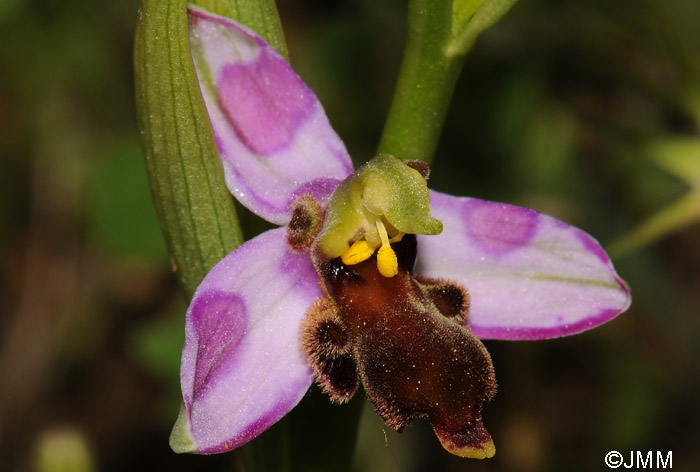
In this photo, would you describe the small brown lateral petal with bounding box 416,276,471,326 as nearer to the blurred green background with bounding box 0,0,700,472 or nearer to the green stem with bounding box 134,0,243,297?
the green stem with bounding box 134,0,243,297

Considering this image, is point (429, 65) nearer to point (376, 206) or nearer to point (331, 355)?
point (376, 206)

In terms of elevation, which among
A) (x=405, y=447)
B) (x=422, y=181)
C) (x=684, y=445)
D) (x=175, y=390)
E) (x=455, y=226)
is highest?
(x=422, y=181)

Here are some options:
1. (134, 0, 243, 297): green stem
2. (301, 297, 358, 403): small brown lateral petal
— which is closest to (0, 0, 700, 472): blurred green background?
(134, 0, 243, 297): green stem

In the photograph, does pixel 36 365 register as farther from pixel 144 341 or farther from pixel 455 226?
pixel 455 226

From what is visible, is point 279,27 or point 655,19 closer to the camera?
point 279,27

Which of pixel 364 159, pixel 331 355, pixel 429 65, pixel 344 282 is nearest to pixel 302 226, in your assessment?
pixel 344 282

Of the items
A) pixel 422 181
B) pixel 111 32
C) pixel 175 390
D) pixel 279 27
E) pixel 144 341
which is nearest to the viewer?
pixel 422 181

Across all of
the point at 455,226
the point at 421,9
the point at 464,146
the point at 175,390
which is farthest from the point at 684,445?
the point at 421,9
